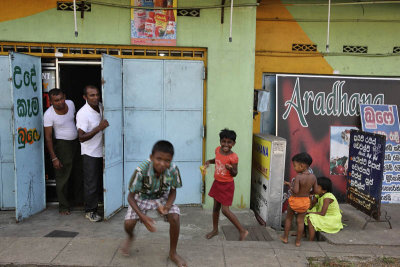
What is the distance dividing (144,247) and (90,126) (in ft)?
6.45

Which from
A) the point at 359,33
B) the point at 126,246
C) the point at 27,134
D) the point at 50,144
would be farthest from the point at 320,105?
the point at 27,134

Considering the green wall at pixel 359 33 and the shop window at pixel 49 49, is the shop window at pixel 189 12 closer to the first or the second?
the green wall at pixel 359 33

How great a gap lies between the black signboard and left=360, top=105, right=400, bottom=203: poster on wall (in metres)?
1.06

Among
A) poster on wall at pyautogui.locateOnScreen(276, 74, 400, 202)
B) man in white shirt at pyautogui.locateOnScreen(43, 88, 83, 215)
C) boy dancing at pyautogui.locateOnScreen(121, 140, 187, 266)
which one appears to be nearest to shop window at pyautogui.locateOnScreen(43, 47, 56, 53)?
man in white shirt at pyautogui.locateOnScreen(43, 88, 83, 215)

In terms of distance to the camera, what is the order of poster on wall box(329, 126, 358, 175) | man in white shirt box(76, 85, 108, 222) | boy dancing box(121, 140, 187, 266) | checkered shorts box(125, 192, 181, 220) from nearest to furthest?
boy dancing box(121, 140, 187, 266) → checkered shorts box(125, 192, 181, 220) → man in white shirt box(76, 85, 108, 222) → poster on wall box(329, 126, 358, 175)

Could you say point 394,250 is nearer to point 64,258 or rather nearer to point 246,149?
point 246,149

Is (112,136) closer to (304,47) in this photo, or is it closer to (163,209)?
(163,209)

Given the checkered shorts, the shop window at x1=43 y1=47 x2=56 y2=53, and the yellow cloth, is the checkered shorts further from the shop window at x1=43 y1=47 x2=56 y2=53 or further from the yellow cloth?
the shop window at x1=43 y1=47 x2=56 y2=53

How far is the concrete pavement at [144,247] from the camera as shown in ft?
12.3

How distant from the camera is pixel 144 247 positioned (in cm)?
408

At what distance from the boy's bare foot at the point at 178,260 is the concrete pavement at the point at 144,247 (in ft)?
0.26

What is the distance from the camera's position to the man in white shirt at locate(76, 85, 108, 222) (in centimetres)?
478

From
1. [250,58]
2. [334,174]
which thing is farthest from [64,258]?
[334,174]

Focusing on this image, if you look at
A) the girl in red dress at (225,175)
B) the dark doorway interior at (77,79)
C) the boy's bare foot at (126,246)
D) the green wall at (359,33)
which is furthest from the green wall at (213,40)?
the boy's bare foot at (126,246)
